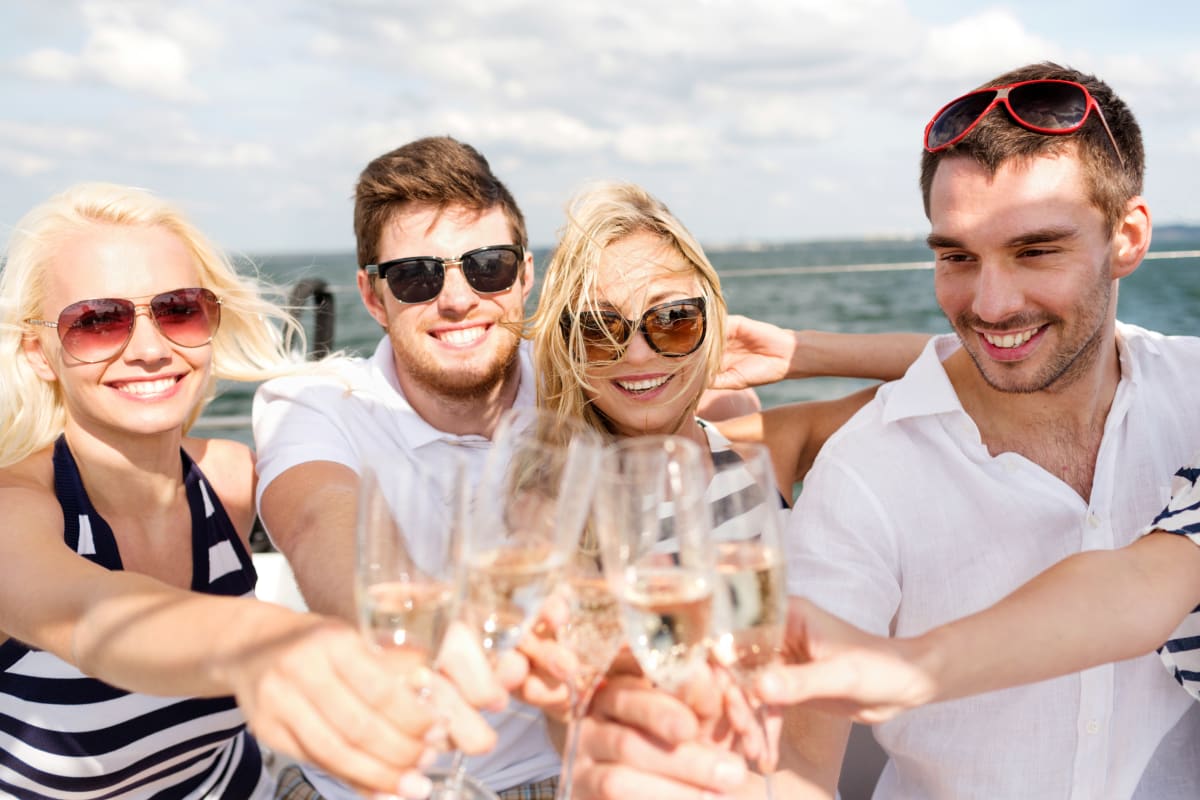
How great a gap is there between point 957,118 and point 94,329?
7.58 feet

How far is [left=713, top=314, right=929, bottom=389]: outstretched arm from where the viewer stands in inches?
130

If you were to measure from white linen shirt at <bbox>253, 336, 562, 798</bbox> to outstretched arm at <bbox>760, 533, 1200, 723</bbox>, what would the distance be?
0.73 meters

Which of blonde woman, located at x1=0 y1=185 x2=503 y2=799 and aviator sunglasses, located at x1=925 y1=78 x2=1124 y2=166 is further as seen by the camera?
aviator sunglasses, located at x1=925 y1=78 x2=1124 y2=166

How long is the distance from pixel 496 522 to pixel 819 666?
0.53 meters

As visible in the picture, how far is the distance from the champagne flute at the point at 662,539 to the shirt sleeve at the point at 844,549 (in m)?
0.90

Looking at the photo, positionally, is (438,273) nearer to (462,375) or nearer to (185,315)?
(462,375)

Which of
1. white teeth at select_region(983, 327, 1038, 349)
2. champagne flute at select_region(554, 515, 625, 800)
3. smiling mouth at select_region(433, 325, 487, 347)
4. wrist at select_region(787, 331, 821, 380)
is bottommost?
champagne flute at select_region(554, 515, 625, 800)

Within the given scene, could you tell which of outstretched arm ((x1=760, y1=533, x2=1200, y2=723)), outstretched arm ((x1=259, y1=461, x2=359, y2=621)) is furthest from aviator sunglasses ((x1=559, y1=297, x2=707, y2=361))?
outstretched arm ((x1=760, y1=533, x2=1200, y2=723))

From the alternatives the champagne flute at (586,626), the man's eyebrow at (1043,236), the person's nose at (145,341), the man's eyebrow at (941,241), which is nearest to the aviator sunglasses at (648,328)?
the man's eyebrow at (941,241)

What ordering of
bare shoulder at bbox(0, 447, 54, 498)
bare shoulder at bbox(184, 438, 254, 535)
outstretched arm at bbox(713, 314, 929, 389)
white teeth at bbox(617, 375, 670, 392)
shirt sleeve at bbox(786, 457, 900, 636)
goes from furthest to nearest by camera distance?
outstretched arm at bbox(713, 314, 929, 389), white teeth at bbox(617, 375, 670, 392), bare shoulder at bbox(184, 438, 254, 535), bare shoulder at bbox(0, 447, 54, 498), shirt sleeve at bbox(786, 457, 900, 636)

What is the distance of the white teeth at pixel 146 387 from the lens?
2.44 meters

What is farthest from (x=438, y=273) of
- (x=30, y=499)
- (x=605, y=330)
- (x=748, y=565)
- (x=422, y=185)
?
(x=748, y=565)

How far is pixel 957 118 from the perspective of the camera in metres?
2.51

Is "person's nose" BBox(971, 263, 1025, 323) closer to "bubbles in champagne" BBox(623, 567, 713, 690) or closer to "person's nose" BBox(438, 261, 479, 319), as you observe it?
"bubbles in champagne" BBox(623, 567, 713, 690)
